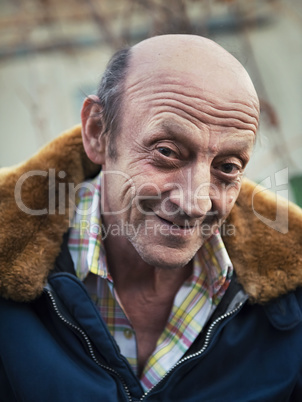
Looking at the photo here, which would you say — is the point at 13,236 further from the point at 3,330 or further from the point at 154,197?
the point at 154,197

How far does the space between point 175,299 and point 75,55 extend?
14.2 ft

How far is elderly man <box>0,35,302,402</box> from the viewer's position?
163cm

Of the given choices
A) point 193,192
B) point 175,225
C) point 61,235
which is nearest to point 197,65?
point 193,192

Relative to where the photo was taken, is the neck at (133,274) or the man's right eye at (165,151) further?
the neck at (133,274)

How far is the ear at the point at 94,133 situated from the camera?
6.24 ft

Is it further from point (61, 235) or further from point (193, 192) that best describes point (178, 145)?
point (61, 235)

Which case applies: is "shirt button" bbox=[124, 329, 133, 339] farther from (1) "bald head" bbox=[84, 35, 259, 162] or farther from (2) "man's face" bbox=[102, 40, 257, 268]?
(1) "bald head" bbox=[84, 35, 259, 162]

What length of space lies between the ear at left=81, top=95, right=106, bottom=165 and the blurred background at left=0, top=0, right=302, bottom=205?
341 centimetres

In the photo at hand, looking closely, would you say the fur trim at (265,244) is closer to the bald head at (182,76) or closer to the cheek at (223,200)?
the cheek at (223,200)

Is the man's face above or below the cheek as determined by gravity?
above

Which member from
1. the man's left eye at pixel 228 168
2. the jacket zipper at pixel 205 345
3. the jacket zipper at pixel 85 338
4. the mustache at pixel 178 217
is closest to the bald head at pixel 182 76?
the man's left eye at pixel 228 168

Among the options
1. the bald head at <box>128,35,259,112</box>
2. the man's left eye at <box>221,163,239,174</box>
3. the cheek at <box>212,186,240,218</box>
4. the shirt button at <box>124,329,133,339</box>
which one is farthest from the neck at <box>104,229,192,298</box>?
the bald head at <box>128,35,259,112</box>

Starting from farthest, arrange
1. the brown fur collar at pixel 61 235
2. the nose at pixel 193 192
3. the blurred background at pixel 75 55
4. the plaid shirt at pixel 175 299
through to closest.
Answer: the blurred background at pixel 75 55, the plaid shirt at pixel 175 299, the brown fur collar at pixel 61 235, the nose at pixel 193 192

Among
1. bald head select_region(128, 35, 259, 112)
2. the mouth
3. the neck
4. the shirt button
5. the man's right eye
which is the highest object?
bald head select_region(128, 35, 259, 112)
